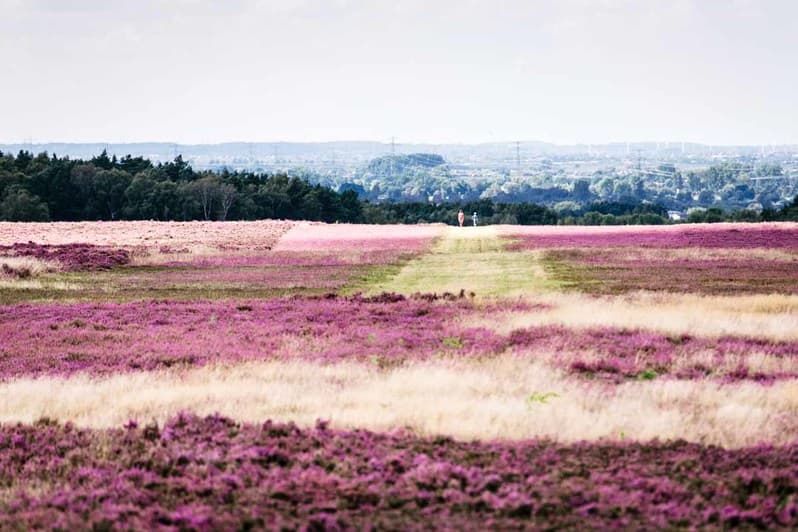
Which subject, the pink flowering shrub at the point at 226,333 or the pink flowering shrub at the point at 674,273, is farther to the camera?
the pink flowering shrub at the point at 674,273

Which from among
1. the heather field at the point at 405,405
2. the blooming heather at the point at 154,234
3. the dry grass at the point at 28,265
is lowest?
the blooming heather at the point at 154,234

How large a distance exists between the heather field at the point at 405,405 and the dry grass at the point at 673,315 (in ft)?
0.43

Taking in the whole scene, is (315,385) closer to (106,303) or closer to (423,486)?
(423,486)

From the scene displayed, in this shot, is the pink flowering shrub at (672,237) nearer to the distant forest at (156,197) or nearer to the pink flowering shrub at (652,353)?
the pink flowering shrub at (652,353)

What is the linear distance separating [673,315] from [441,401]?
12.1 meters

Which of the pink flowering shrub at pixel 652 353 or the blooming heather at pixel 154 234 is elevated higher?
the pink flowering shrub at pixel 652 353

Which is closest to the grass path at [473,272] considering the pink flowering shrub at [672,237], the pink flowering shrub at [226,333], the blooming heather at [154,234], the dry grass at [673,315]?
the pink flowering shrub at [672,237]

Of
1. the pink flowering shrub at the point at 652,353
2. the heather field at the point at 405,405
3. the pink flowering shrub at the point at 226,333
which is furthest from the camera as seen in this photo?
the pink flowering shrub at the point at 226,333

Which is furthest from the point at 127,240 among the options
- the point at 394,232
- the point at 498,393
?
the point at 498,393

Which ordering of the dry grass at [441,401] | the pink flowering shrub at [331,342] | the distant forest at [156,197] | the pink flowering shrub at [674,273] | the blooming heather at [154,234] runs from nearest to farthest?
the dry grass at [441,401], the pink flowering shrub at [331,342], the pink flowering shrub at [674,273], the blooming heather at [154,234], the distant forest at [156,197]

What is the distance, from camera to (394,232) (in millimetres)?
77812

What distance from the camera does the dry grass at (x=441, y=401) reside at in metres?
14.7

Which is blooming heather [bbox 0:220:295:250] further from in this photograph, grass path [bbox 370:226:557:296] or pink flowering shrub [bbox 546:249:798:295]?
pink flowering shrub [bbox 546:249:798:295]

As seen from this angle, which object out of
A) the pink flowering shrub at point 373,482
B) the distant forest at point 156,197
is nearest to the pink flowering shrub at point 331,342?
Answer: the pink flowering shrub at point 373,482
